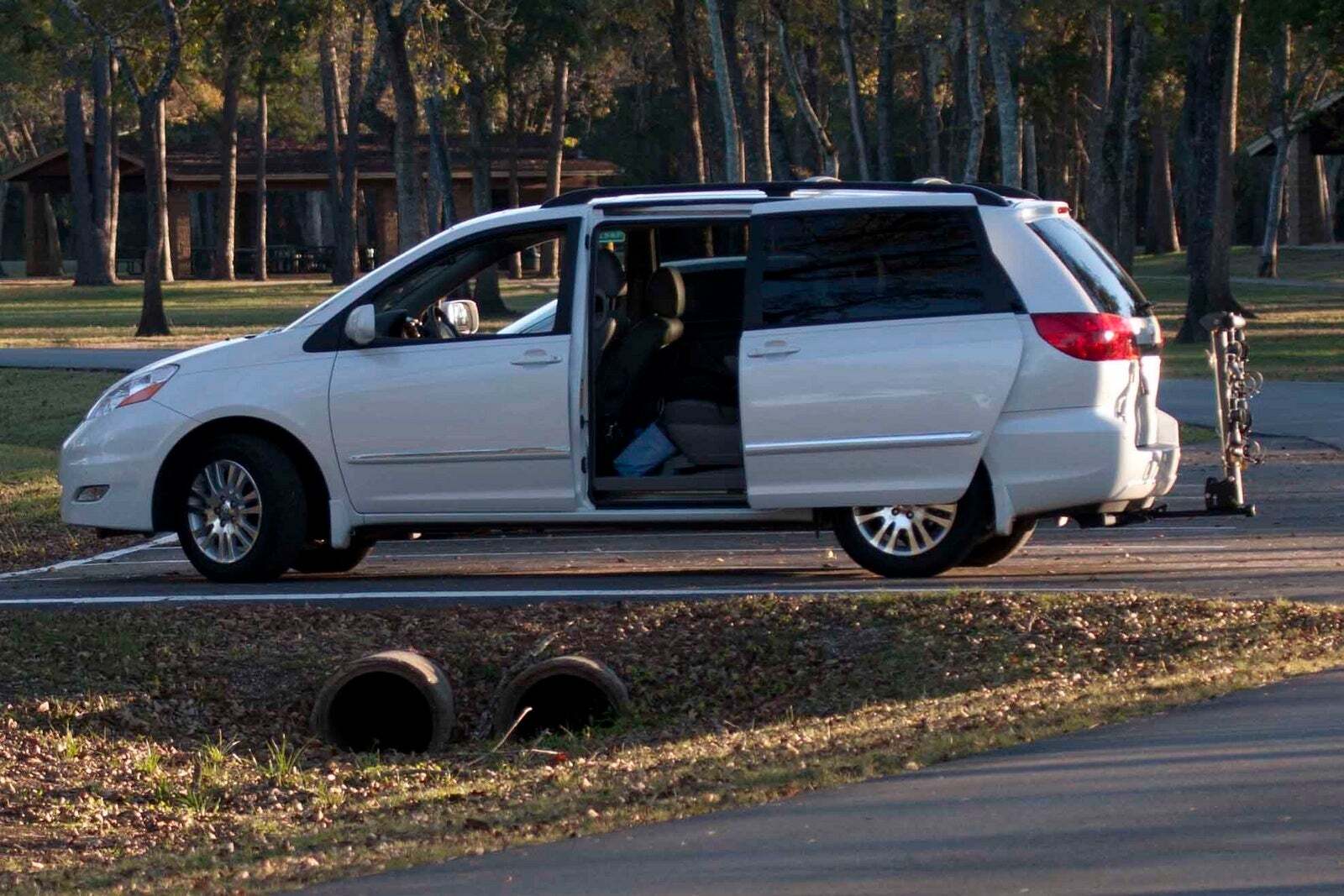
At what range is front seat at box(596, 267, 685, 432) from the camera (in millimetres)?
9648

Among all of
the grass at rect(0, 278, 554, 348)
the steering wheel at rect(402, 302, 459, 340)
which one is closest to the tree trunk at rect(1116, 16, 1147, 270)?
the grass at rect(0, 278, 554, 348)

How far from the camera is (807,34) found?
124 feet

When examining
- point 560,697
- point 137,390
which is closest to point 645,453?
point 560,697

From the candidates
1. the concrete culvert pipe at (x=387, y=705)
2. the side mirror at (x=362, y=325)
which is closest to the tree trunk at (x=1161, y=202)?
the side mirror at (x=362, y=325)

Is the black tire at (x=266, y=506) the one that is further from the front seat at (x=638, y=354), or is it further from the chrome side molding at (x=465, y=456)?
the front seat at (x=638, y=354)

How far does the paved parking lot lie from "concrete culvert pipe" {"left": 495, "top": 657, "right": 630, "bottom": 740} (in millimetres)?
1323

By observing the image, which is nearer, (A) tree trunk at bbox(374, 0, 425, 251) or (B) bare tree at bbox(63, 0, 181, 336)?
(A) tree trunk at bbox(374, 0, 425, 251)

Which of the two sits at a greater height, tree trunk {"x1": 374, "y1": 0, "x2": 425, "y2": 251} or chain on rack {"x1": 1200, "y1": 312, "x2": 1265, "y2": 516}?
tree trunk {"x1": 374, "y1": 0, "x2": 425, "y2": 251}

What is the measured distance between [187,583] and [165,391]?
102cm

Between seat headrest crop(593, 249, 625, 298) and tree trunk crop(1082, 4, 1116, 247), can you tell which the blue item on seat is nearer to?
seat headrest crop(593, 249, 625, 298)

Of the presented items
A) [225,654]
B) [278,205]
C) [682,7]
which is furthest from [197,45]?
[278,205]

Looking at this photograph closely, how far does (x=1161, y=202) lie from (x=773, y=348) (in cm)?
5966

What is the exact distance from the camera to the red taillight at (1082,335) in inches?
346

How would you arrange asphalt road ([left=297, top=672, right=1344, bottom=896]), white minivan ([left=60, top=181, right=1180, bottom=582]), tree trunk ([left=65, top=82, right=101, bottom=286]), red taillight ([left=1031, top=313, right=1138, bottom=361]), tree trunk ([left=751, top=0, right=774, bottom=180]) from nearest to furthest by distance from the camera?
asphalt road ([left=297, top=672, right=1344, bottom=896]) < red taillight ([left=1031, top=313, right=1138, bottom=361]) < white minivan ([left=60, top=181, right=1180, bottom=582]) < tree trunk ([left=751, top=0, right=774, bottom=180]) < tree trunk ([left=65, top=82, right=101, bottom=286])
